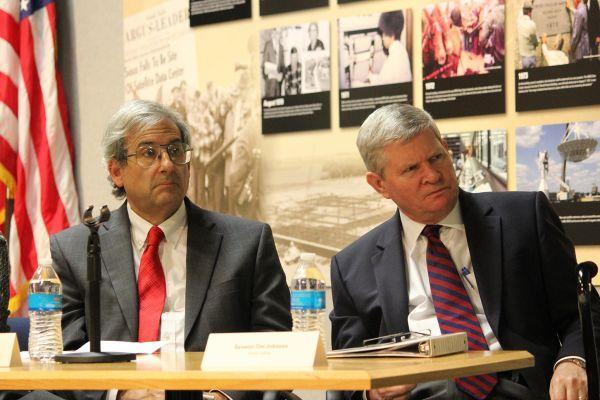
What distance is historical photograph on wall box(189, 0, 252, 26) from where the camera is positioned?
5.17 metres

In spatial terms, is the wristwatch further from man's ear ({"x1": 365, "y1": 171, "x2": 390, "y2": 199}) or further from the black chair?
the black chair

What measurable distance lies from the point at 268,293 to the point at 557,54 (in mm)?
1733

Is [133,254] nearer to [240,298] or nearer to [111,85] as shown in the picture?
[240,298]

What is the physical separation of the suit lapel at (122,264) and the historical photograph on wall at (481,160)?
161 centimetres

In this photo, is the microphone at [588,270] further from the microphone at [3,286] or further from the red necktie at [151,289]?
the microphone at [3,286]

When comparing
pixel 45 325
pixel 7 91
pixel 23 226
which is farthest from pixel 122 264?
pixel 7 91

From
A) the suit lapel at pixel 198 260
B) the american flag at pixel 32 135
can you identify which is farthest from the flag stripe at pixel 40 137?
the suit lapel at pixel 198 260

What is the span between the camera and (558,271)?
3340 mm

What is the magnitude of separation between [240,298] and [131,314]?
1.41ft

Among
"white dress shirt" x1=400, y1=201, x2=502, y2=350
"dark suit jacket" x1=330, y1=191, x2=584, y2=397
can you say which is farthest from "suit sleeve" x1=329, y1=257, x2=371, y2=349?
"white dress shirt" x1=400, y1=201, x2=502, y2=350

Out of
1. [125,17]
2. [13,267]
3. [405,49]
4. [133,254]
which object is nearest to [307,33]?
[405,49]

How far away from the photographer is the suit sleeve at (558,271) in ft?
10.8

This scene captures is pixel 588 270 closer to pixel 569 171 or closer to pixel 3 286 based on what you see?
pixel 569 171

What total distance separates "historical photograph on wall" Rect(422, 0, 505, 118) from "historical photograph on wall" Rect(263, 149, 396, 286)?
0.55 m
